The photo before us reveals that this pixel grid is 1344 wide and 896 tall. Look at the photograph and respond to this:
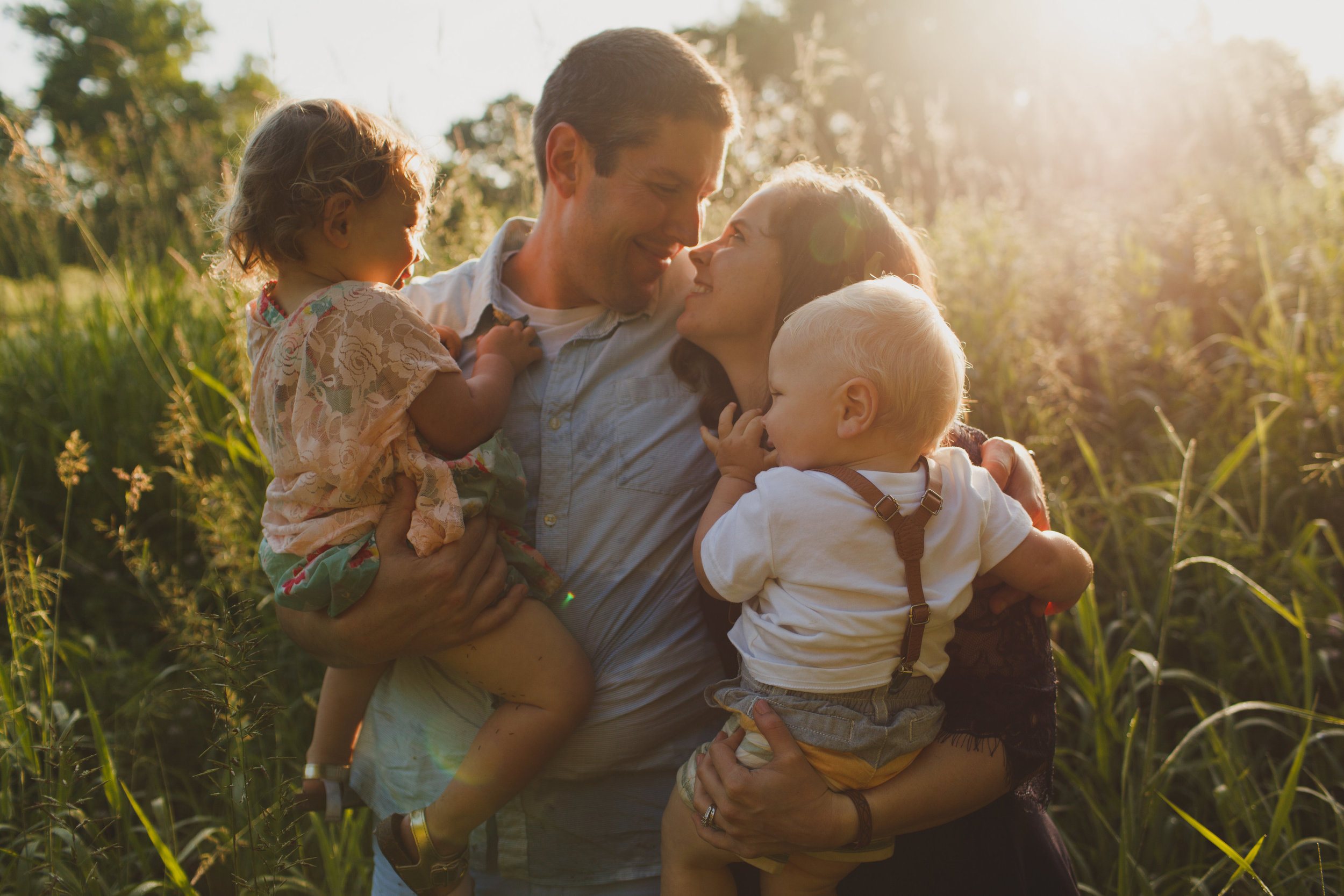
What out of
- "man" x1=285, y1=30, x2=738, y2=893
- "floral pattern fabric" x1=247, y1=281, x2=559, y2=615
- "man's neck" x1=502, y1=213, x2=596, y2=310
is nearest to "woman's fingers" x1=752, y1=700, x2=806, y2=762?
"man" x1=285, y1=30, x2=738, y2=893

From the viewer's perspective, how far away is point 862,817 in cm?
128

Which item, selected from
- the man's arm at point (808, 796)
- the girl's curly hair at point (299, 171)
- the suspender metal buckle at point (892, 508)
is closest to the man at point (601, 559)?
the man's arm at point (808, 796)

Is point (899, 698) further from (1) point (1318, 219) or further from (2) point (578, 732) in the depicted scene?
(1) point (1318, 219)

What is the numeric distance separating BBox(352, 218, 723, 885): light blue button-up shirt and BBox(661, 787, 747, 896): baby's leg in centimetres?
20

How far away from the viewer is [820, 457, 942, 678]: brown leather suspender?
125 cm

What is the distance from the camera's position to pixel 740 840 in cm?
128

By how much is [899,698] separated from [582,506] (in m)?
0.74

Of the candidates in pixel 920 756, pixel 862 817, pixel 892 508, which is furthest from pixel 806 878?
pixel 892 508

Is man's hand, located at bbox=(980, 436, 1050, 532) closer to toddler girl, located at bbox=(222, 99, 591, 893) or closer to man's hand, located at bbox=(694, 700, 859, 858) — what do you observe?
man's hand, located at bbox=(694, 700, 859, 858)

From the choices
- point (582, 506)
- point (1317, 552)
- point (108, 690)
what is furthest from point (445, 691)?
point (1317, 552)

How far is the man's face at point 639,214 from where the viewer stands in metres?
1.89

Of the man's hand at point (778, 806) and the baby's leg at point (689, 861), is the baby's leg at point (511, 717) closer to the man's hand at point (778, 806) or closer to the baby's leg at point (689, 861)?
the baby's leg at point (689, 861)

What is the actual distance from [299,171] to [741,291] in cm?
89

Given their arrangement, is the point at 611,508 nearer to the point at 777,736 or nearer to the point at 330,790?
the point at 777,736
